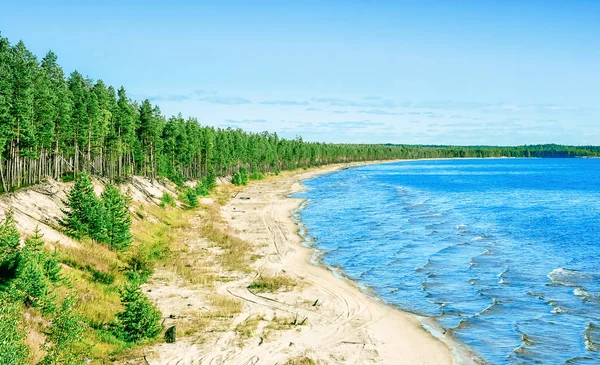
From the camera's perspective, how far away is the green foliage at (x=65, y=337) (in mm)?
17922

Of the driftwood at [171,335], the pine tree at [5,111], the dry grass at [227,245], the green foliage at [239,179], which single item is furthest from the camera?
the green foliage at [239,179]

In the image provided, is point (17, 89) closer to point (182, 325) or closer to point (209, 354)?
point (182, 325)

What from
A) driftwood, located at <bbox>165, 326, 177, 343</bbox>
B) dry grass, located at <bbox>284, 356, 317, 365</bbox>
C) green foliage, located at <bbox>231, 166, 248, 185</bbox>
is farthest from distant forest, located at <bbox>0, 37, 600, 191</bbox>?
dry grass, located at <bbox>284, 356, 317, 365</bbox>

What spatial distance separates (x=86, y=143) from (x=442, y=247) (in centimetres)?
5038

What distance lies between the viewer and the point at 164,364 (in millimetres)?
21219

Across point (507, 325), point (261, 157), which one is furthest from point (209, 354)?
point (261, 157)

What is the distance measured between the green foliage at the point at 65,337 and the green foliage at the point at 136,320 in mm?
2977

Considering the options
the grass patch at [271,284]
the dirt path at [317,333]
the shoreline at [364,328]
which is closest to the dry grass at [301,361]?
the dirt path at [317,333]

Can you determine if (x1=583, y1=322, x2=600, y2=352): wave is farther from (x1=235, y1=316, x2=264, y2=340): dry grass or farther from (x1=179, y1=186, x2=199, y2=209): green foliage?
(x1=179, y1=186, x2=199, y2=209): green foliage

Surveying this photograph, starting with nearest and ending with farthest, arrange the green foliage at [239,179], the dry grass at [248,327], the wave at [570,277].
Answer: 1. the dry grass at [248,327]
2. the wave at [570,277]
3. the green foliage at [239,179]

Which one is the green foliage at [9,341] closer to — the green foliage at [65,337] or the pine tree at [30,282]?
the green foliage at [65,337]

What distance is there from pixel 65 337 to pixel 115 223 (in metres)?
20.5

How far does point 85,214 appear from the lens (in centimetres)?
3625

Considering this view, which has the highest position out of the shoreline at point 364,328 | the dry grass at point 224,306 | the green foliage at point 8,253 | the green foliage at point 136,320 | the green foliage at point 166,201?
the green foliage at point 8,253
